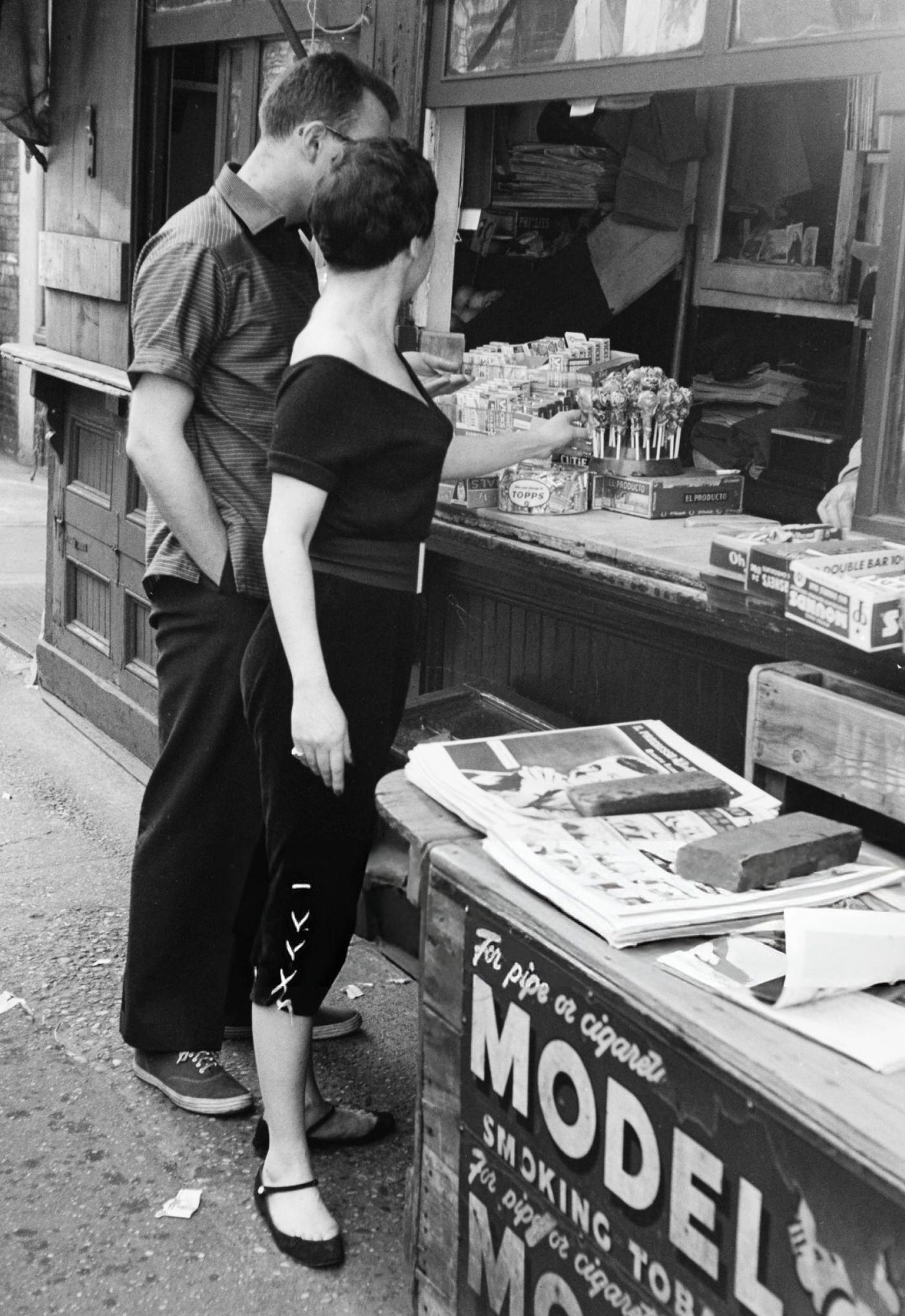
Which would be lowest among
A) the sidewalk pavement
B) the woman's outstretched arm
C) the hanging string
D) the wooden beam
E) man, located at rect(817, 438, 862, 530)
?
the sidewalk pavement

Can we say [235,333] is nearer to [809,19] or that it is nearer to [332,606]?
[332,606]

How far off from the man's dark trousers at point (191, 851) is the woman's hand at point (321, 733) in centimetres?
65

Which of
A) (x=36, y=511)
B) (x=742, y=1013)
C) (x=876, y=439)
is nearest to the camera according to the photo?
(x=742, y=1013)

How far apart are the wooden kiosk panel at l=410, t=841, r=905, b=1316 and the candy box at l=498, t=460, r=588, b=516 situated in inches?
53.3

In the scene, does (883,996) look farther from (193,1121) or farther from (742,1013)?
(193,1121)

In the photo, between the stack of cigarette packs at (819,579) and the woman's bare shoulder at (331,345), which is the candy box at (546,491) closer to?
the stack of cigarette packs at (819,579)

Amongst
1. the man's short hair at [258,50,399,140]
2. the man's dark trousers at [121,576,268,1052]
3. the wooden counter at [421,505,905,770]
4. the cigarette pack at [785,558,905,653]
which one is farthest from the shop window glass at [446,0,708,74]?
the man's dark trousers at [121,576,268,1052]

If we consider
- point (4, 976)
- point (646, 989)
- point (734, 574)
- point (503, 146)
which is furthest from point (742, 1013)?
point (503, 146)

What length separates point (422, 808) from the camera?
234cm

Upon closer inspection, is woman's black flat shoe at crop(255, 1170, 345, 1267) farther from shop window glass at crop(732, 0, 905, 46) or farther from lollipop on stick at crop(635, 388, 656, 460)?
shop window glass at crop(732, 0, 905, 46)

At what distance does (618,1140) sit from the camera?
191cm

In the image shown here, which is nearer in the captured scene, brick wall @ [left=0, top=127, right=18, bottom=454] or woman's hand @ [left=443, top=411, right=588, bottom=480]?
woman's hand @ [left=443, top=411, right=588, bottom=480]

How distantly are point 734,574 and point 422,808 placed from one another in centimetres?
70

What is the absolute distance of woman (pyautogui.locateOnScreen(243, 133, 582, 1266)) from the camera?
2488 millimetres
